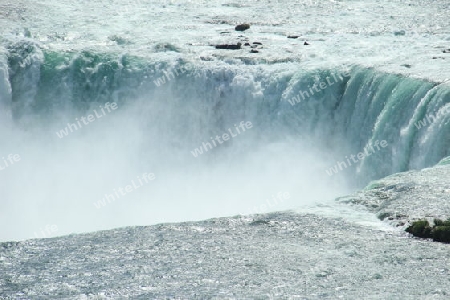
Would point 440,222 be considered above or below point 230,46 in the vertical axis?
below

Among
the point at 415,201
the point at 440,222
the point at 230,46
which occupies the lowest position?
the point at 415,201

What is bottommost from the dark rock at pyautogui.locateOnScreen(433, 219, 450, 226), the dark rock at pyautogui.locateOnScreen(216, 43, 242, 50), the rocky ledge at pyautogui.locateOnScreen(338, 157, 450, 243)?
the rocky ledge at pyautogui.locateOnScreen(338, 157, 450, 243)

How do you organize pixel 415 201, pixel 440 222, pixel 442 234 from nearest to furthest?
1. pixel 442 234
2. pixel 440 222
3. pixel 415 201

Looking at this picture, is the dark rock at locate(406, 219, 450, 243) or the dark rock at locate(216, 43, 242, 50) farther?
the dark rock at locate(216, 43, 242, 50)

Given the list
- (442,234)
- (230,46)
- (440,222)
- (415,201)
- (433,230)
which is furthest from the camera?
(230,46)

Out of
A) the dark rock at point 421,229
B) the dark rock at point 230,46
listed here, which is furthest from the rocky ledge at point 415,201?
the dark rock at point 230,46

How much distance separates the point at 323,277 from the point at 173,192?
11724 mm

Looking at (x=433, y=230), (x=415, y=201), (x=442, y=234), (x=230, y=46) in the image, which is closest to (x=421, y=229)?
(x=433, y=230)

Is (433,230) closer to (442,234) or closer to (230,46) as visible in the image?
(442,234)

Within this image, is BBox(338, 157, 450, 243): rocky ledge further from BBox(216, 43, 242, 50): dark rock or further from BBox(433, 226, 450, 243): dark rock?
BBox(216, 43, 242, 50): dark rock

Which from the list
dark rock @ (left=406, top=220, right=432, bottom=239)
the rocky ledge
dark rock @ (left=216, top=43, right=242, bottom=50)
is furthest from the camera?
dark rock @ (left=216, top=43, right=242, bottom=50)

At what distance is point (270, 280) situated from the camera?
1160 cm

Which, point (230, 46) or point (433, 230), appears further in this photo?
point (230, 46)

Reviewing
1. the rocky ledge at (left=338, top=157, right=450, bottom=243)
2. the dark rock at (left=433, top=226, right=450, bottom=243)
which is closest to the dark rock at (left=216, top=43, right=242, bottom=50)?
the rocky ledge at (left=338, top=157, right=450, bottom=243)
